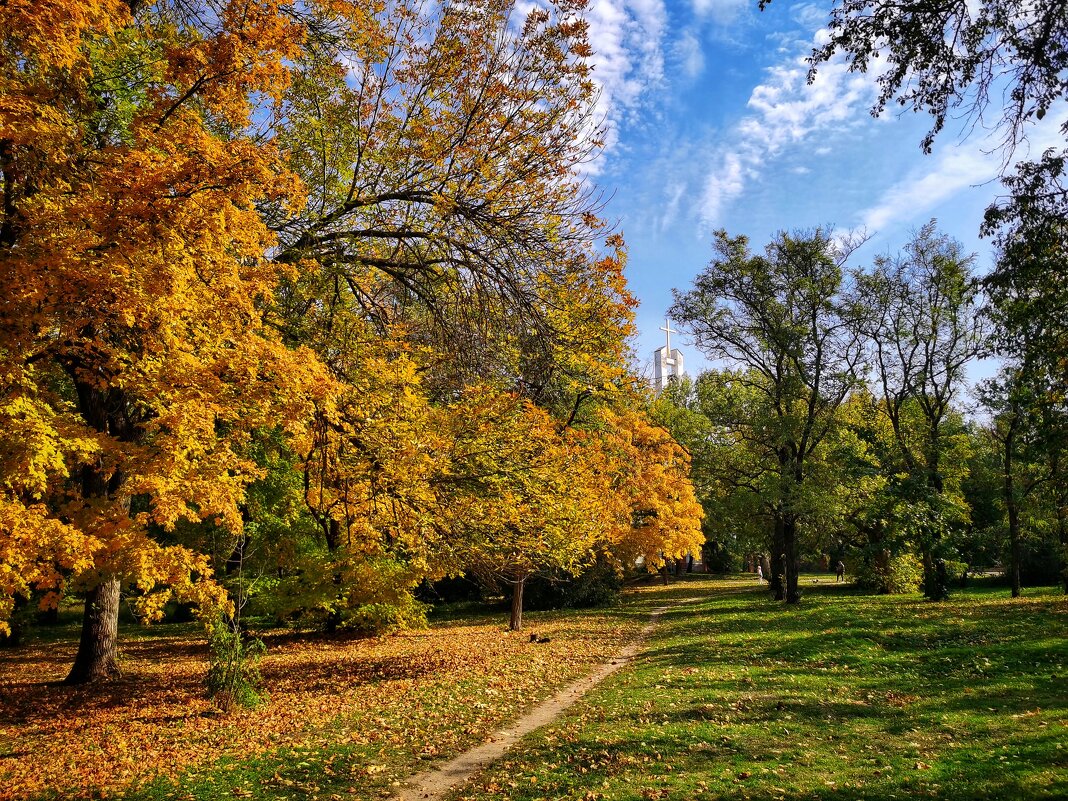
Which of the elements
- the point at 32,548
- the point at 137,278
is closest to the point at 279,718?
the point at 32,548

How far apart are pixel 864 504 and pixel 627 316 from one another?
60.3 feet

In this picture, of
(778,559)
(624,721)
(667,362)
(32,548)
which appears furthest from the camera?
(667,362)

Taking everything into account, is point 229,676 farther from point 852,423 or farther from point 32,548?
point 852,423

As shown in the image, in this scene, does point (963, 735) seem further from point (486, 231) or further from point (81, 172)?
point (81, 172)

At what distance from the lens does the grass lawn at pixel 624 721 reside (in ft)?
22.5

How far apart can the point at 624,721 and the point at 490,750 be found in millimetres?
2087

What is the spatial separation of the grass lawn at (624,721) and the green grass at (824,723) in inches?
1.5

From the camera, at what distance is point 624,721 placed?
935cm

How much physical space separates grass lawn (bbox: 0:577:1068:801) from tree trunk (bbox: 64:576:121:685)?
0.65m

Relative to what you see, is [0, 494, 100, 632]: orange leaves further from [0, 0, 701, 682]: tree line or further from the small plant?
the small plant

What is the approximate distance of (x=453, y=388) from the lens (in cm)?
1276

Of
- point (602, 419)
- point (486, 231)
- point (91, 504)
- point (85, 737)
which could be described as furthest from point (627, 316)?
point (602, 419)

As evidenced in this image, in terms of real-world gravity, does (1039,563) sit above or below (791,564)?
below

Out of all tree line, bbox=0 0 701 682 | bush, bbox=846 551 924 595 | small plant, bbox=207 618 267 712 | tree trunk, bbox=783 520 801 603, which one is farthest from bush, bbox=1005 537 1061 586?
small plant, bbox=207 618 267 712
